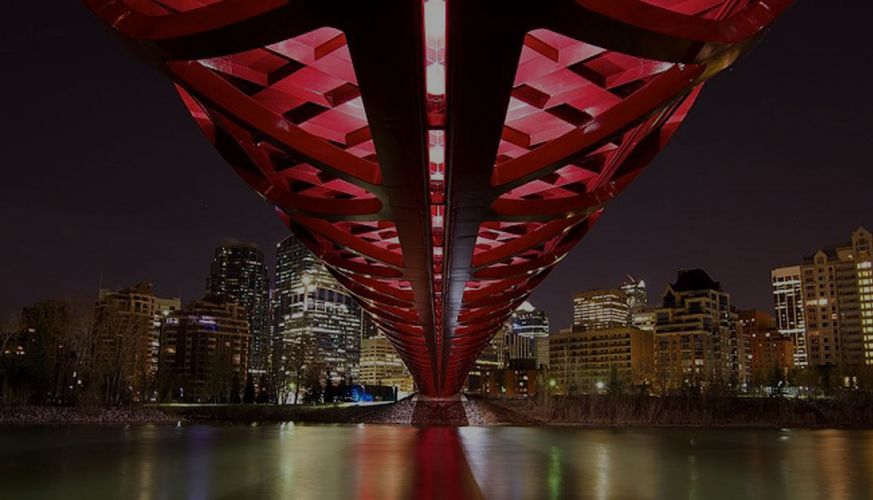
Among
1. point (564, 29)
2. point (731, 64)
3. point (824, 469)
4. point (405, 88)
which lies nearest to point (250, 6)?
point (405, 88)

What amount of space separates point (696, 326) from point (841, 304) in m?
31.6

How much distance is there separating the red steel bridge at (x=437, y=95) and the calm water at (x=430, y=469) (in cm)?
465

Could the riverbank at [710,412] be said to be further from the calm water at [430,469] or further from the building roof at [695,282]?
the building roof at [695,282]

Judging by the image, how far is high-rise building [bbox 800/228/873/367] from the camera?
160 m

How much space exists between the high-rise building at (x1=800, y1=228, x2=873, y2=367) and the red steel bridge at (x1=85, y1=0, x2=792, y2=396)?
16908 cm

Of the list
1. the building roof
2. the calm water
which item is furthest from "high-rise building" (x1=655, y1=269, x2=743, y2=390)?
the calm water

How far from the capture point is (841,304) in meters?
165

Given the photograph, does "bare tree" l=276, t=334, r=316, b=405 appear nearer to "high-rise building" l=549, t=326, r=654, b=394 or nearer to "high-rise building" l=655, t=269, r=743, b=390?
"high-rise building" l=549, t=326, r=654, b=394

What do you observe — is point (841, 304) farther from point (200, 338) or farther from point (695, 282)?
point (200, 338)

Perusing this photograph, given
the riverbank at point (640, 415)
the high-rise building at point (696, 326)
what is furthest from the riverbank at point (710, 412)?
the high-rise building at point (696, 326)

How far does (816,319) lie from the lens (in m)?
168

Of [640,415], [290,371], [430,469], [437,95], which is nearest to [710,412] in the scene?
[640,415]

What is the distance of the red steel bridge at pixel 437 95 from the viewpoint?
22.4 ft

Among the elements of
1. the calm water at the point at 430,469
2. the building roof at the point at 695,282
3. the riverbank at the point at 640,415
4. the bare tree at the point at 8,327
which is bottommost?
the riverbank at the point at 640,415
